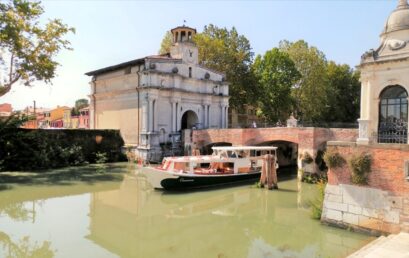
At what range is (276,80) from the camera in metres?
42.0

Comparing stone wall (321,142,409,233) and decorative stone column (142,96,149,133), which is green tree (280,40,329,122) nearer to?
decorative stone column (142,96,149,133)

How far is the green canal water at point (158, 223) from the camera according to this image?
35.2 feet

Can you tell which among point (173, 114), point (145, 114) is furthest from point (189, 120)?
point (145, 114)

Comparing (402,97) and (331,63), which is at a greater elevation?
(331,63)

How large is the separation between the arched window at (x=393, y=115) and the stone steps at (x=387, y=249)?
651 cm

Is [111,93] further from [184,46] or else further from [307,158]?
[307,158]

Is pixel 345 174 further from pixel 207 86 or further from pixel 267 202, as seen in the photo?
pixel 207 86

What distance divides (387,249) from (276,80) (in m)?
35.0

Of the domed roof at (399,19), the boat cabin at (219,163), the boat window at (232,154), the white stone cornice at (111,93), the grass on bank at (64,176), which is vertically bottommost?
the grass on bank at (64,176)

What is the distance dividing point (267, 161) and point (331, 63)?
35740mm

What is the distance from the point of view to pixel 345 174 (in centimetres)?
1187

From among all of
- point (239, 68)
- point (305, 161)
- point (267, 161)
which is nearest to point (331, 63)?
point (239, 68)

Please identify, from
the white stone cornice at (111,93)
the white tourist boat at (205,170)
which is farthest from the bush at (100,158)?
the white tourist boat at (205,170)

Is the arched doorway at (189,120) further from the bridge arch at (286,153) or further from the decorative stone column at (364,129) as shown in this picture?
the decorative stone column at (364,129)
